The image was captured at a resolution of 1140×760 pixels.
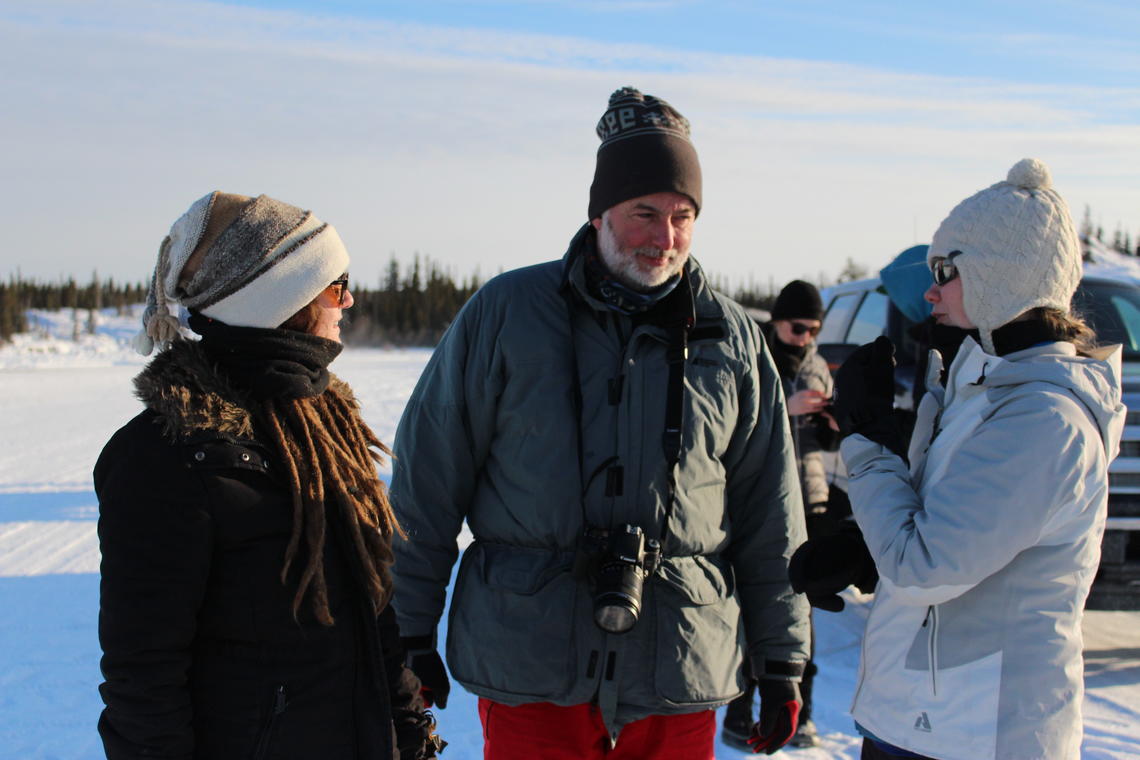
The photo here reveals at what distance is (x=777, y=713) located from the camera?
277 centimetres

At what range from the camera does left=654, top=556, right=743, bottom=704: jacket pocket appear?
2.57 m

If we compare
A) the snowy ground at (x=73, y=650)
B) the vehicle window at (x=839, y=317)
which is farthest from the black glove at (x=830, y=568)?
the vehicle window at (x=839, y=317)

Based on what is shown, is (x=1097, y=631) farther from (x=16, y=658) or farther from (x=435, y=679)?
(x=16, y=658)

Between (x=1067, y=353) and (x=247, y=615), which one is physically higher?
(x=1067, y=353)

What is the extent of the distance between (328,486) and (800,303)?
11.1 feet

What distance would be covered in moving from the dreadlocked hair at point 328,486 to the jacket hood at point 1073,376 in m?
1.48

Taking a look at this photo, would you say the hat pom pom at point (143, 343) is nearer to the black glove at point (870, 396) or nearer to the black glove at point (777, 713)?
the black glove at point (870, 396)

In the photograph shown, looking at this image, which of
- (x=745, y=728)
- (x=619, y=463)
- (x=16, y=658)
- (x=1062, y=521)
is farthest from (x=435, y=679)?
(x=16, y=658)

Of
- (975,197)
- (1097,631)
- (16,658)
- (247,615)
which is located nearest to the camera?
(247,615)

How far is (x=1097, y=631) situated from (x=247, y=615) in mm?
5977

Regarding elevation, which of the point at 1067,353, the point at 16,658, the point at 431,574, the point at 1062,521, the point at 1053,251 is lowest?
the point at 16,658

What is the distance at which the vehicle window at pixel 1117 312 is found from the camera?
6.32 meters

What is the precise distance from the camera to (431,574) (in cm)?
272

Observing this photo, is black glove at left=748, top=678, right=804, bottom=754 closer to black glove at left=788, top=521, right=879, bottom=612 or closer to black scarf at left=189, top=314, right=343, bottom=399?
black glove at left=788, top=521, right=879, bottom=612
